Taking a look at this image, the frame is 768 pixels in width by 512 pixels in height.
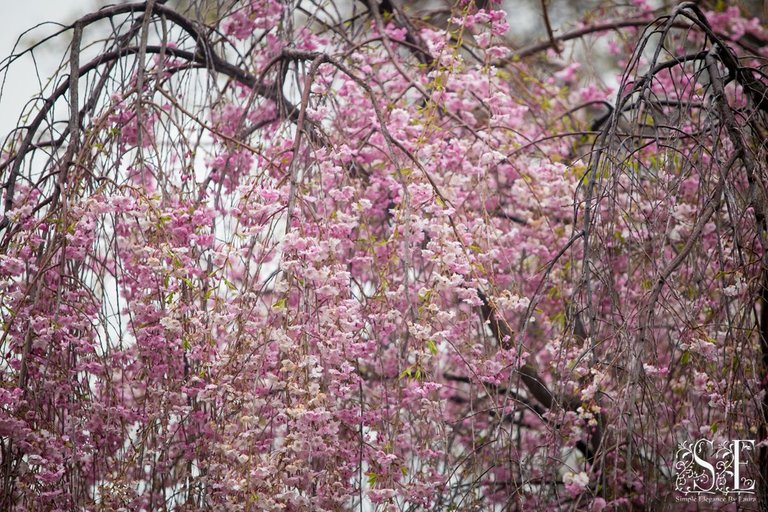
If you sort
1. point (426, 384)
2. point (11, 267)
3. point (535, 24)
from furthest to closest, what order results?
point (535, 24) < point (11, 267) < point (426, 384)

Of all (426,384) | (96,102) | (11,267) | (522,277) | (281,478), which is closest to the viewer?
(281,478)

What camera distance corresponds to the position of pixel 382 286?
2703mm

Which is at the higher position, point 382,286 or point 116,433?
point 382,286

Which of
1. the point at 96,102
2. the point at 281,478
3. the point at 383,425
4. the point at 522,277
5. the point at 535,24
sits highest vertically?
the point at 535,24

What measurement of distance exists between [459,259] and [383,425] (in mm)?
562

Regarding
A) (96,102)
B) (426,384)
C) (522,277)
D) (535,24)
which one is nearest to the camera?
(426,384)

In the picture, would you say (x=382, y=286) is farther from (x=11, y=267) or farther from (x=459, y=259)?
(x=11, y=267)

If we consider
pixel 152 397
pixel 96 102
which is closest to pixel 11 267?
→ pixel 152 397

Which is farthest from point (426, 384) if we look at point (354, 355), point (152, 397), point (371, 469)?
point (152, 397)

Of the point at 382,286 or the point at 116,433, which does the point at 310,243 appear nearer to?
the point at 382,286

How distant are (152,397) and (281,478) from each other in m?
0.60

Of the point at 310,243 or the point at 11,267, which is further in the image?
the point at 11,267

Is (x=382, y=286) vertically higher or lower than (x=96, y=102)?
lower

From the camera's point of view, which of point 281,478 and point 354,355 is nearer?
point 281,478
